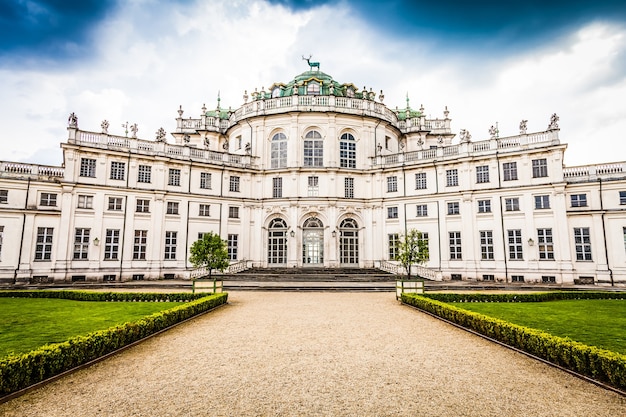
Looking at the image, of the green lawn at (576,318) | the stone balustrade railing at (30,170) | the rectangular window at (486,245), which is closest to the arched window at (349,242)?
the rectangular window at (486,245)

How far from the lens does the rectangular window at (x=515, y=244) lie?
3075cm

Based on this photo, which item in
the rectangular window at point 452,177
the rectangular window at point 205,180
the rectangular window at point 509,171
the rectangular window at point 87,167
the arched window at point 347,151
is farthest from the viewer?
the arched window at point 347,151

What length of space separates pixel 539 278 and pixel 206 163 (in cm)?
3183

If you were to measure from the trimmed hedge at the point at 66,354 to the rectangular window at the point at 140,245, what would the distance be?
21.7m

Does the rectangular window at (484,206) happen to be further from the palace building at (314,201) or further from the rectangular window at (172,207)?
the rectangular window at (172,207)

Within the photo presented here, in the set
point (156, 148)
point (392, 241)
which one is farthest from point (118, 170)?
point (392, 241)

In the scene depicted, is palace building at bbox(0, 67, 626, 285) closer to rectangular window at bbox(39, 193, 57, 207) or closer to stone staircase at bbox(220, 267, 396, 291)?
rectangular window at bbox(39, 193, 57, 207)

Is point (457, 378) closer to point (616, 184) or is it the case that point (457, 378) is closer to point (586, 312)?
point (586, 312)

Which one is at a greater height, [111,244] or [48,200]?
[48,200]

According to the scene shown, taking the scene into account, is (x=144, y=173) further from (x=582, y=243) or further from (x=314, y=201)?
(x=582, y=243)

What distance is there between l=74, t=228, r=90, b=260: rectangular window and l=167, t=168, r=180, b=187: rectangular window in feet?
26.9

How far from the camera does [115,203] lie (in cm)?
3138

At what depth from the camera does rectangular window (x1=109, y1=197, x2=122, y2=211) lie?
102 feet

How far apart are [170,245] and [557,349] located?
102 feet
